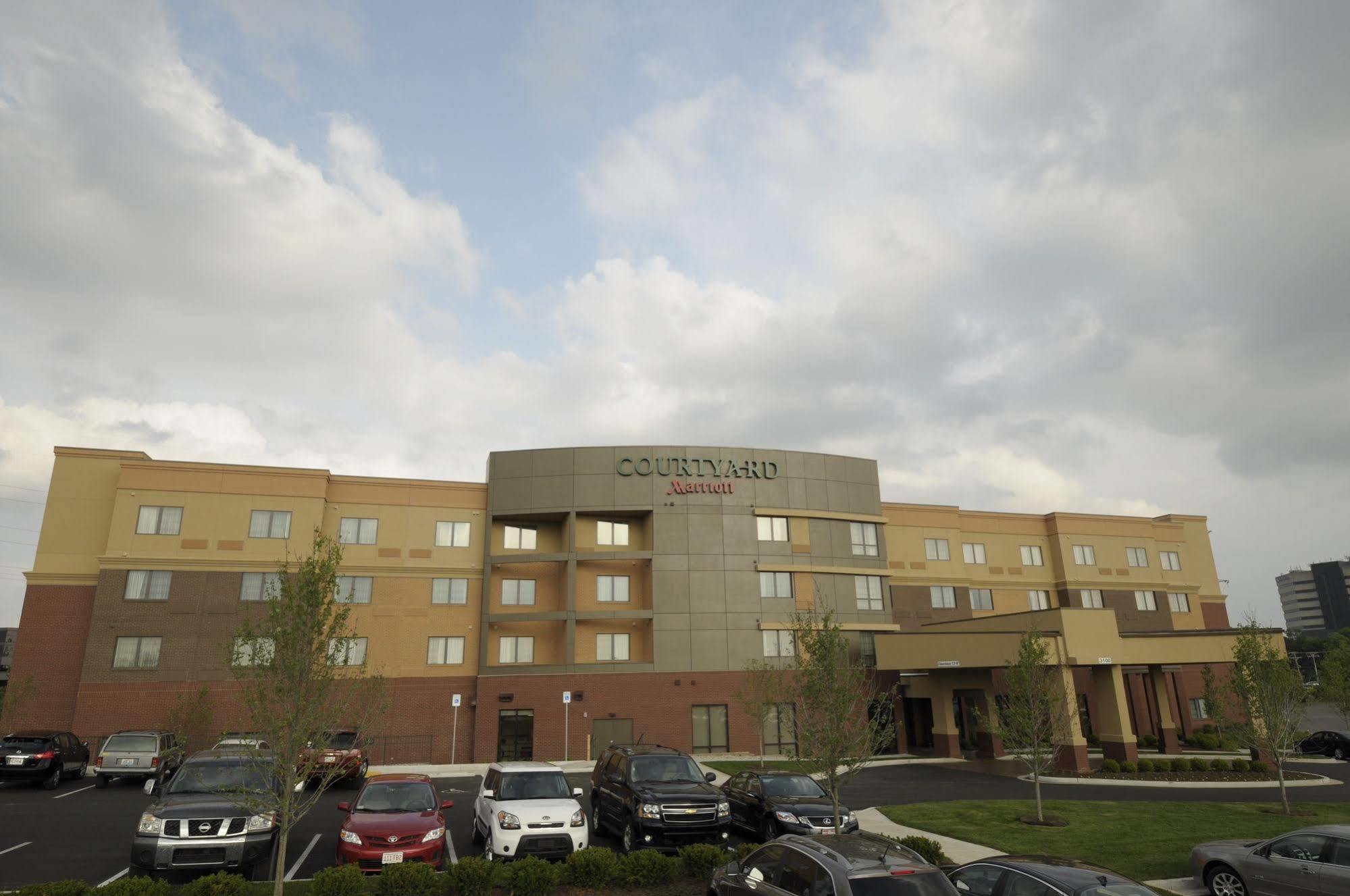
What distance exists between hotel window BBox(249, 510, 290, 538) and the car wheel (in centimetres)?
3737

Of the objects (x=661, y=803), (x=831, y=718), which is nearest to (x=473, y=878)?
(x=661, y=803)

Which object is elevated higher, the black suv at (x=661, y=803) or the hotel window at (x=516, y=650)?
the hotel window at (x=516, y=650)

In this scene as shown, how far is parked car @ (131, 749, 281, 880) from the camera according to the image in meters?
12.6

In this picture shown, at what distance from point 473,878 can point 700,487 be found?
30366 millimetres

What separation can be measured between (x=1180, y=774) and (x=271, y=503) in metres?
41.1

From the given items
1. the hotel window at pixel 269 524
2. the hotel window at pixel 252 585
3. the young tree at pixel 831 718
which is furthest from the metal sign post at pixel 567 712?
the young tree at pixel 831 718

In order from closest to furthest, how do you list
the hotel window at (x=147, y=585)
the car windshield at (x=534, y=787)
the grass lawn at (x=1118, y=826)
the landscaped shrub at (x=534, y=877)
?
the landscaped shrub at (x=534, y=877) → the car windshield at (x=534, y=787) → the grass lawn at (x=1118, y=826) → the hotel window at (x=147, y=585)

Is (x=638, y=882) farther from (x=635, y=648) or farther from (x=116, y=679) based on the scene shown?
(x=116, y=679)

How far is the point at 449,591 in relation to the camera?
40156mm

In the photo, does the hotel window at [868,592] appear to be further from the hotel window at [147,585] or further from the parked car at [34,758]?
the parked car at [34,758]

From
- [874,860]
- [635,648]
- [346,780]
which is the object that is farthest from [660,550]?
[874,860]

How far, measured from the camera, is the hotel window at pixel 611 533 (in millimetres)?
41938

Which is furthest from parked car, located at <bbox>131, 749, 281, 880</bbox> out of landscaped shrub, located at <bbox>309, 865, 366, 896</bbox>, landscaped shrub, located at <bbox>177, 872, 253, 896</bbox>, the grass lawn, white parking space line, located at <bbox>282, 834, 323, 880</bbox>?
the grass lawn

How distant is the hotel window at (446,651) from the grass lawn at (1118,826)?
2393cm
